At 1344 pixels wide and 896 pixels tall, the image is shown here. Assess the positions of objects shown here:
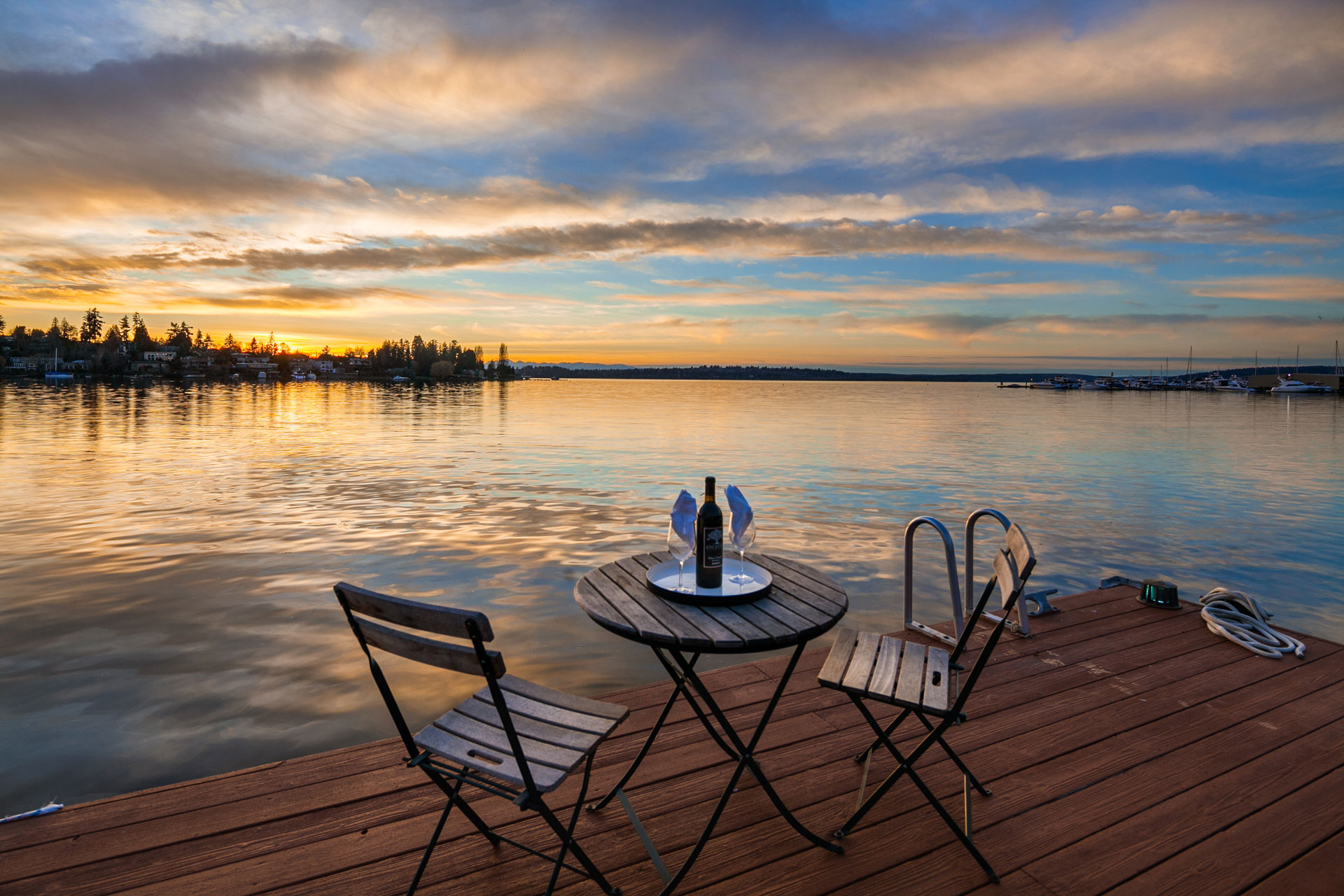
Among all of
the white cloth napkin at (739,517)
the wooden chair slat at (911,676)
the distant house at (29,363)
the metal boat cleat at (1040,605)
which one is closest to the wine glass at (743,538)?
the white cloth napkin at (739,517)

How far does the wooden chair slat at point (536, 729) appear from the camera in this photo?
197 cm

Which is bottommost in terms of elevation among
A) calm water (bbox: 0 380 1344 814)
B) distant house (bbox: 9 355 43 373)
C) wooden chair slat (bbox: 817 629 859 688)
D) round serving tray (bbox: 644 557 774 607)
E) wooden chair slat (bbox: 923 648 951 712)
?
calm water (bbox: 0 380 1344 814)

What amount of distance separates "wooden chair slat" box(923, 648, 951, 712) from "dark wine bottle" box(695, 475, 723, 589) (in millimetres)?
850

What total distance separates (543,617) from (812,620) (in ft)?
16.1

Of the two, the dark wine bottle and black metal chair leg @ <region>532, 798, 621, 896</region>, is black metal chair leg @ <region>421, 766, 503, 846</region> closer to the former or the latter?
black metal chair leg @ <region>532, 798, 621, 896</region>

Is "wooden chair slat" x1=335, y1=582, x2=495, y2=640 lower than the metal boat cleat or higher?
higher

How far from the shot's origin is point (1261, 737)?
303 centimetres

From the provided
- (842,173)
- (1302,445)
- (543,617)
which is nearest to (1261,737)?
(543,617)

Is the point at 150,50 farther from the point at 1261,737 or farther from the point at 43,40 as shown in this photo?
the point at 1261,737

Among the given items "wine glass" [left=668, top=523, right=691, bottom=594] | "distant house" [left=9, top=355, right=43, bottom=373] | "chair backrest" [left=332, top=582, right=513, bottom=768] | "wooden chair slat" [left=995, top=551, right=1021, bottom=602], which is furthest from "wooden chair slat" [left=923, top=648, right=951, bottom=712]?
"distant house" [left=9, top=355, right=43, bottom=373]

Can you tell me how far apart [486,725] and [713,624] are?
32.7 inches

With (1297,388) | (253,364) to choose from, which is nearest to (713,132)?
(1297,388)

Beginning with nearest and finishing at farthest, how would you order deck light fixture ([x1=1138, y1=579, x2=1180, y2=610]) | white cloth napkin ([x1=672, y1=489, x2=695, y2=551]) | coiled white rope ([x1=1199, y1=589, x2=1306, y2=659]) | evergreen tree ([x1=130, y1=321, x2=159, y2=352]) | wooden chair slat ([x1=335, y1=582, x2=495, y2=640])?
wooden chair slat ([x1=335, y1=582, x2=495, y2=640]), white cloth napkin ([x1=672, y1=489, x2=695, y2=551]), coiled white rope ([x1=1199, y1=589, x2=1306, y2=659]), deck light fixture ([x1=1138, y1=579, x2=1180, y2=610]), evergreen tree ([x1=130, y1=321, x2=159, y2=352])

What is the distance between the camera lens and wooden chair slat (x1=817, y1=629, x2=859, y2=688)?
2.30m
